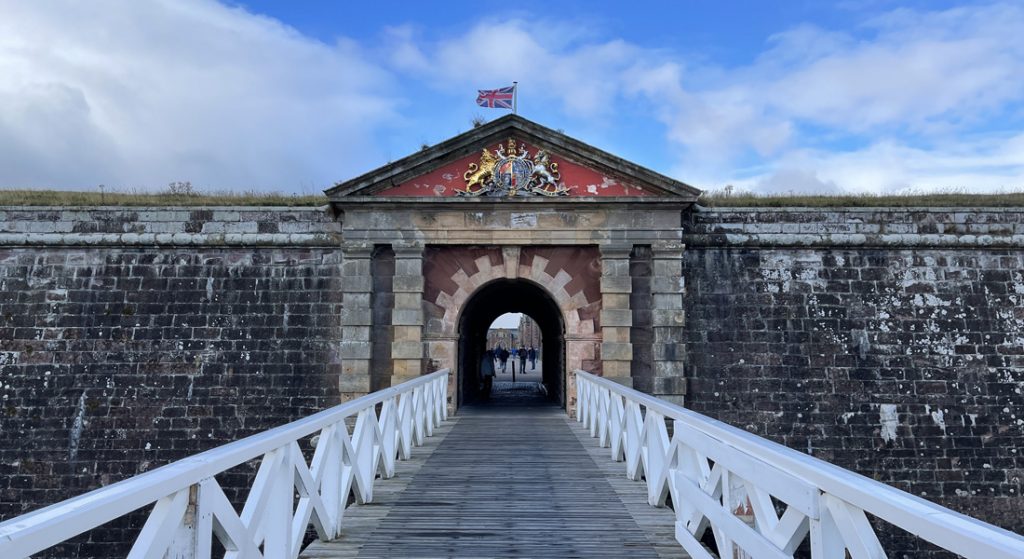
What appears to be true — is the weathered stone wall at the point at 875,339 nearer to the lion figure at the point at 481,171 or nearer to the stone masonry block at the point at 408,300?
the lion figure at the point at 481,171

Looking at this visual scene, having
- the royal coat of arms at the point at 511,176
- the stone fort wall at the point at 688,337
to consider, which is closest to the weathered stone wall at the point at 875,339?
the stone fort wall at the point at 688,337

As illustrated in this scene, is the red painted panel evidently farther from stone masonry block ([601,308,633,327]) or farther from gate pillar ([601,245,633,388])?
stone masonry block ([601,308,633,327])

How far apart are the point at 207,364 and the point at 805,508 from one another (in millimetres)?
10366

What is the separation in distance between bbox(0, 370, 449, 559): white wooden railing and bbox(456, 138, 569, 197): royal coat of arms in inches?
208


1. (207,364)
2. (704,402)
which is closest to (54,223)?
(207,364)

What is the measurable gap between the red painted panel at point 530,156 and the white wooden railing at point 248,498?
17.4 ft

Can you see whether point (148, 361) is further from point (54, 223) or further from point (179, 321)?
point (54, 223)

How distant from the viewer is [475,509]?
202 inches

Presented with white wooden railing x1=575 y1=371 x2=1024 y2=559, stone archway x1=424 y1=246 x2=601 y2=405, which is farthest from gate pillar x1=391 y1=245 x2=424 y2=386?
white wooden railing x1=575 y1=371 x2=1024 y2=559

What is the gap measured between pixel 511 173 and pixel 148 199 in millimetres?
6951

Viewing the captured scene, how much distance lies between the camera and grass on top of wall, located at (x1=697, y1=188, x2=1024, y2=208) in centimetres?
1203

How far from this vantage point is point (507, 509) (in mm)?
5141

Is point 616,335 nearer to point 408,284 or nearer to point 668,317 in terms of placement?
point 668,317

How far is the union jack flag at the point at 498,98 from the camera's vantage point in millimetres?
11242
